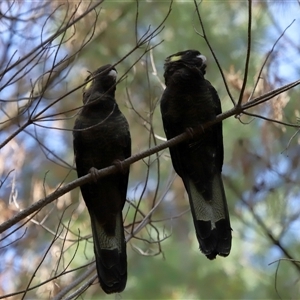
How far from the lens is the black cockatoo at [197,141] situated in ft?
11.8

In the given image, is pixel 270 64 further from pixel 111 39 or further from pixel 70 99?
pixel 70 99

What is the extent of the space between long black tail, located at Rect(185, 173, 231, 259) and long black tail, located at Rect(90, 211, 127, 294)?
0.48 metres

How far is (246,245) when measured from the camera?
5945mm

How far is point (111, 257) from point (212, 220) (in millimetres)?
648

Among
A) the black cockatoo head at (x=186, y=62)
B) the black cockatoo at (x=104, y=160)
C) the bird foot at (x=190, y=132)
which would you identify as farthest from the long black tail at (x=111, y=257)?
the black cockatoo head at (x=186, y=62)

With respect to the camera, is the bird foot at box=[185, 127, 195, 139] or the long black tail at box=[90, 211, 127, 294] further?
the bird foot at box=[185, 127, 195, 139]

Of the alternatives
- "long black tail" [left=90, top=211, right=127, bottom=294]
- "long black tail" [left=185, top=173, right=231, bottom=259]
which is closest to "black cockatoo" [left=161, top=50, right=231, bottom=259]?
"long black tail" [left=185, top=173, right=231, bottom=259]

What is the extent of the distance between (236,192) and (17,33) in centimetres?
238

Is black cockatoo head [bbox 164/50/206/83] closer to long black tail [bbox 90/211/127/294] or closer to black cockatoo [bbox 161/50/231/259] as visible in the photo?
black cockatoo [bbox 161/50/231/259]

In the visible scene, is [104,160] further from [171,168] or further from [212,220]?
[171,168]

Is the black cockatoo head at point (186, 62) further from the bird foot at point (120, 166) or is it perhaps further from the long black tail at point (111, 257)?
the long black tail at point (111, 257)

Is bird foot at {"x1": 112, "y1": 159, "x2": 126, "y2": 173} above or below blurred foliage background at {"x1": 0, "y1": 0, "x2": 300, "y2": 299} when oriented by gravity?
below

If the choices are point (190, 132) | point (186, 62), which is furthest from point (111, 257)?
point (186, 62)

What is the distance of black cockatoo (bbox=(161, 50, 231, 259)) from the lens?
3598 mm
